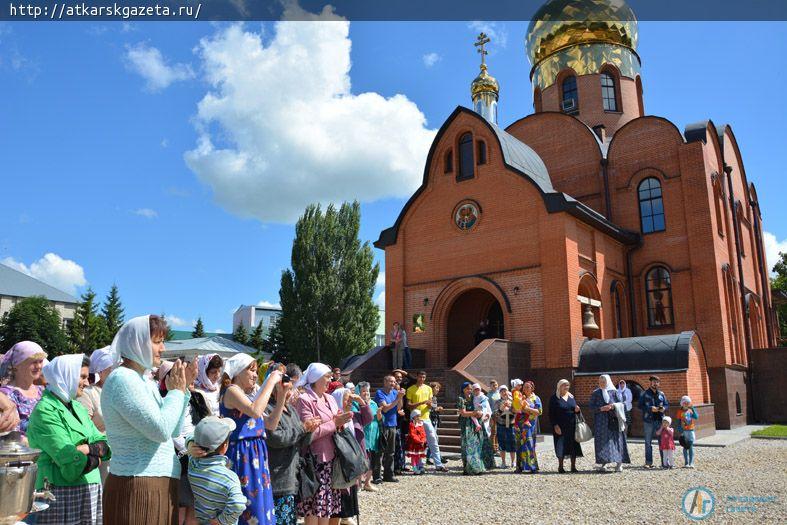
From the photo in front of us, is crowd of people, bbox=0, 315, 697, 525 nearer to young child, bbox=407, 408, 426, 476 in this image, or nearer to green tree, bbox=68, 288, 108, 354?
young child, bbox=407, 408, 426, 476

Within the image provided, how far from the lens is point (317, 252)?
33500 millimetres

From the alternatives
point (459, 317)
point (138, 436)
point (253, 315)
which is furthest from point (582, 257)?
point (253, 315)

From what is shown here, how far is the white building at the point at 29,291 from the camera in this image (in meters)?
53.5

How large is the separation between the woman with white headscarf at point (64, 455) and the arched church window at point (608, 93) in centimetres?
2562

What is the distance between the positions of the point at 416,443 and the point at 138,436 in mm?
7971

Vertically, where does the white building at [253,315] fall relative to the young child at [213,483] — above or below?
above

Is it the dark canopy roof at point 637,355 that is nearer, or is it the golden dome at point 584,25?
the dark canopy roof at point 637,355

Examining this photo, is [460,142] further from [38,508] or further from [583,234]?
[38,508]

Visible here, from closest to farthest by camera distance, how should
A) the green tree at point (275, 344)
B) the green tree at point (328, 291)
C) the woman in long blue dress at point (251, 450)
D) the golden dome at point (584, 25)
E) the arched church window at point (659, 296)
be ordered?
the woman in long blue dress at point (251, 450) < the arched church window at point (659, 296) < the golden dome at point (584, 25) < the green tree at point (328, 291) < the green tree at point (275, 344)

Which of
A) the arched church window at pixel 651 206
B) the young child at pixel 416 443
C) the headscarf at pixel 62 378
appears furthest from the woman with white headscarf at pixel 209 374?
the arched church window at pixel 651 206

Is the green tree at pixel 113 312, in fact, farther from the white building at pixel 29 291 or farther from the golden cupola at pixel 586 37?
the golden cupola at pixel 586 37

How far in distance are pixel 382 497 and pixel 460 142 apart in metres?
14.4

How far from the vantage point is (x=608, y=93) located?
1013 inches

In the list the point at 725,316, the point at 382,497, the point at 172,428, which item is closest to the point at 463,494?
the point at 382,497
